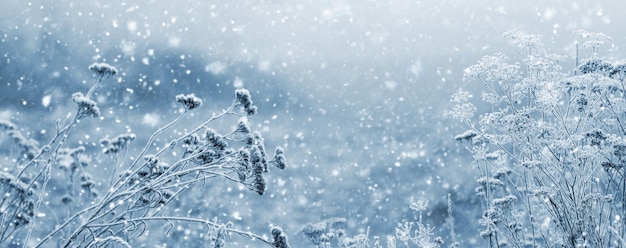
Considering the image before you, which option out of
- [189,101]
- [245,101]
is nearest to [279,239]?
[245,101]

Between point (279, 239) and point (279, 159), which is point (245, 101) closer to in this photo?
point (279, 159)

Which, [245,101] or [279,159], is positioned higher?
[245,101]

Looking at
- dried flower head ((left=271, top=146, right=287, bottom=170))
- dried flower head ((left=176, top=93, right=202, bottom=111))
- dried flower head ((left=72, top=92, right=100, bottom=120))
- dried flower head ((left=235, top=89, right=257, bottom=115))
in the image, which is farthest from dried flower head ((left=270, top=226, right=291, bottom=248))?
dried flower head ((left=72, top=92, right=100, bottom=120))

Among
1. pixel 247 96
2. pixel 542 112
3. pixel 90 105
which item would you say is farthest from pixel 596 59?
pixel 90 105

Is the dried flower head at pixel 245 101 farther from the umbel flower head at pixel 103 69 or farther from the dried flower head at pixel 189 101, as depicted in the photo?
the umbel flower head at pixel 103 69

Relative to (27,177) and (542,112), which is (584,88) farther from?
(27,177)

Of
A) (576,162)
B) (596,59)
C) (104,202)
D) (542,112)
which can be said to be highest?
(596,59)

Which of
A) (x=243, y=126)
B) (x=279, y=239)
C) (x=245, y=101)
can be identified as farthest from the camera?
(x=245, y=101)
